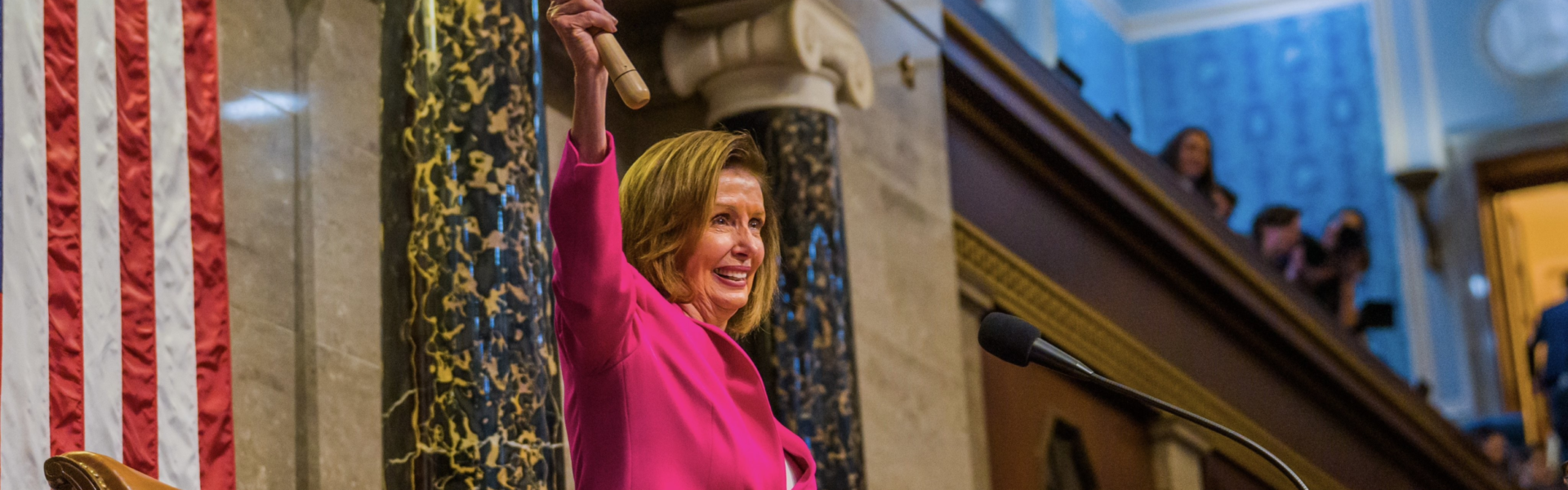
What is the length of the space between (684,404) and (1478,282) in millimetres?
11302

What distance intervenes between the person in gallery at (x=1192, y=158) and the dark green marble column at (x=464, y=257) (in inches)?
209

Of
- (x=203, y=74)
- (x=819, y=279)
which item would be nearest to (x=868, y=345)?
(x=819, y=279)

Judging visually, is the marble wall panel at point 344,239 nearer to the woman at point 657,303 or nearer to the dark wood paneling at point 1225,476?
the woman at point 657,303

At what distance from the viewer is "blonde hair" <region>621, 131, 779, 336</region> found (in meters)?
2.17

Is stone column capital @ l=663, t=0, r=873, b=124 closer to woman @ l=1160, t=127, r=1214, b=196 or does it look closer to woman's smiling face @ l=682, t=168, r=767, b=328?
woman's smiling face @ l=682, t=168, r=767, b=328

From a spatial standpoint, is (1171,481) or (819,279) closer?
(819,279)

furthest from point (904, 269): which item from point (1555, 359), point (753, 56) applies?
point (1555, 359)

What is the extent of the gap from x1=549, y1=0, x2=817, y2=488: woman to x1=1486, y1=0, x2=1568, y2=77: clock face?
11.0 m

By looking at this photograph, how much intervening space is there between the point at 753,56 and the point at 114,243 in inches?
87.2

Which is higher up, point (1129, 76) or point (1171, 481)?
point (1129, 76)

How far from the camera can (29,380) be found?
9.93ft

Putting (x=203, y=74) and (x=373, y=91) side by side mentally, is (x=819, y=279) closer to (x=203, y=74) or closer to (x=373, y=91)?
(x=373, y=91)

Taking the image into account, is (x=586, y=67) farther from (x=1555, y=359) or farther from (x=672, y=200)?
(x=1555, y=359)

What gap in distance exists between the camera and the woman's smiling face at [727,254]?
2203 millimetres
